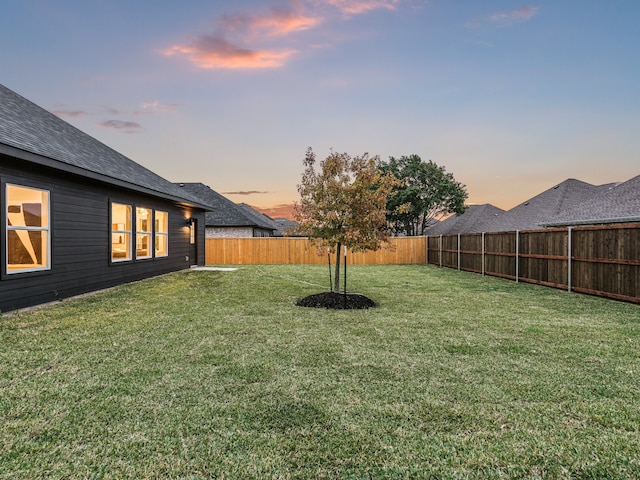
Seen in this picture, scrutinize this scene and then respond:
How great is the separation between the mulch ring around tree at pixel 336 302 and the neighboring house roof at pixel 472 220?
25.2 meters

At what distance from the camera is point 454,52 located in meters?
10.6

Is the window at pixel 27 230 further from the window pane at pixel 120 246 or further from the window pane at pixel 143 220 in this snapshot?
the window pane at pixel 143 220

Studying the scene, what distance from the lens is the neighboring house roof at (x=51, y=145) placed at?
6.10 meters

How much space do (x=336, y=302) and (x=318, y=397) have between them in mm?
4025

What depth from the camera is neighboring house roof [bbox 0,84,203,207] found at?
6.10 metres

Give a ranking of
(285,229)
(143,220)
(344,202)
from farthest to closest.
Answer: (143,220), (285,229), (344,202)

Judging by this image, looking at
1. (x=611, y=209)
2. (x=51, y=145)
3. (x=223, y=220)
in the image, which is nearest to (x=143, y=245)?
(x=51, y=145)

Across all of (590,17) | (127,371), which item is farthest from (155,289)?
(590,17)

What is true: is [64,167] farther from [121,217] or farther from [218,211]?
[218,211]

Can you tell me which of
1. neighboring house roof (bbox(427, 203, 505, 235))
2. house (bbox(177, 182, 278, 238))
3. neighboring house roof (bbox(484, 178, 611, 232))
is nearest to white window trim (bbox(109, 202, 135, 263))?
house (bbox(177, 182, 278, 238))

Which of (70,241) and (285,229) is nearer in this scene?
(70,241)

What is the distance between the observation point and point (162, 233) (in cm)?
1245

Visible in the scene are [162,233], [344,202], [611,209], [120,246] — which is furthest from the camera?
[162,233]

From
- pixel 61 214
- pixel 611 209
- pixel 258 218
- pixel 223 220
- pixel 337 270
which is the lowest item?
pixel 337 270
